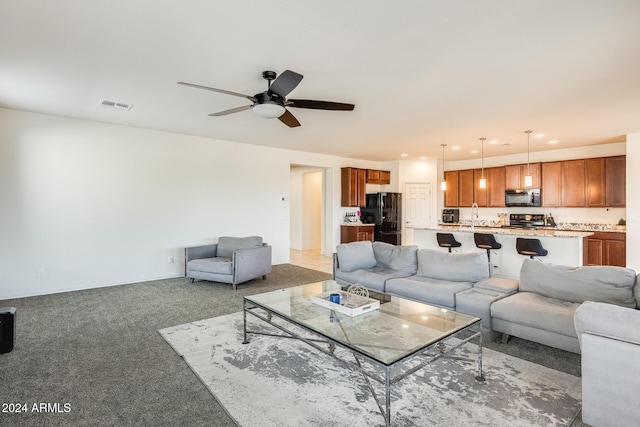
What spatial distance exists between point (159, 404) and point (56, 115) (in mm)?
4845

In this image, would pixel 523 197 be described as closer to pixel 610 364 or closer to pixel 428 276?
pixel 428 276

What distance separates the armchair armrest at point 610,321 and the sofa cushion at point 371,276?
2.15 metres

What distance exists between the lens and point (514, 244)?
5.63 metres

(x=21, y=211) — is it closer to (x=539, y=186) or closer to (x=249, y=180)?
(x=249, y=180)

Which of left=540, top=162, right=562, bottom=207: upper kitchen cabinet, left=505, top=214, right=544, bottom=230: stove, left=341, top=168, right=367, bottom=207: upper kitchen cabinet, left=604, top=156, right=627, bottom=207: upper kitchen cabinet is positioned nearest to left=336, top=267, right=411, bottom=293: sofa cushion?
left=341, top=168, right=367, bottom=207: upper kitchen cabinet

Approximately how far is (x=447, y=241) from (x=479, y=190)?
3197 millimetres

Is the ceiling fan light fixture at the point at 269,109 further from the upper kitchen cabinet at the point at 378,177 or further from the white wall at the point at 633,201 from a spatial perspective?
the white wall at the point at 633,201

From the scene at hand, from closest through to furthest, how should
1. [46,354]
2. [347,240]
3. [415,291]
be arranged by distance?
[46,354] < [415,291] < [347,240]

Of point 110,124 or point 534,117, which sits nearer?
point 534,117

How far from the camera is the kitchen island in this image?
5.04m

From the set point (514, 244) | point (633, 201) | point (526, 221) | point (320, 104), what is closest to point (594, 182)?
point (633, 201)

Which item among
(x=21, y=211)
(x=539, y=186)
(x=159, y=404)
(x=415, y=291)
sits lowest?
(x=159, y=404)

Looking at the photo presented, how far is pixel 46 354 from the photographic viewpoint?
287 centimetres

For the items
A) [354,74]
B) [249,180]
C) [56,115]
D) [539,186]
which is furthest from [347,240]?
[56,115]
